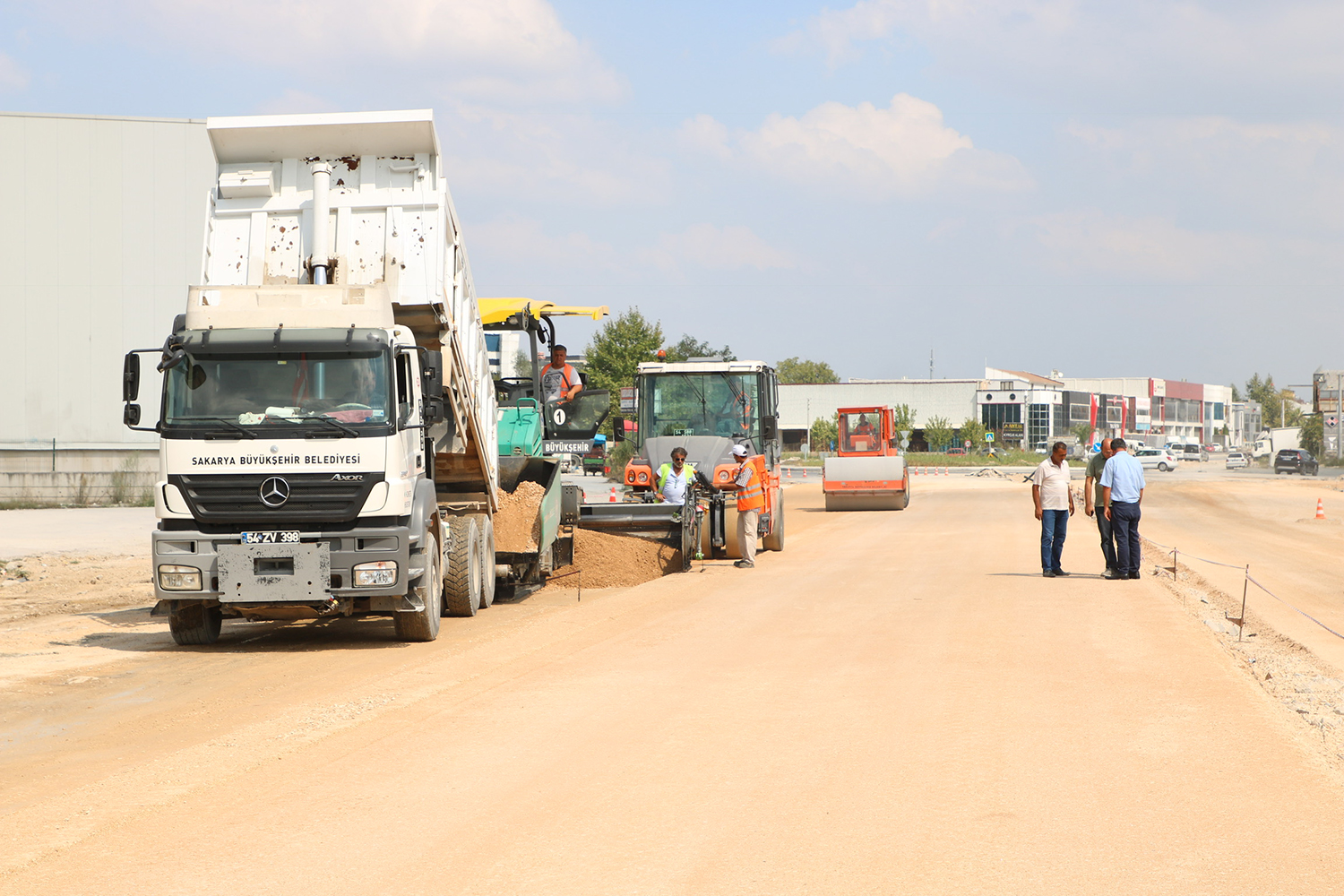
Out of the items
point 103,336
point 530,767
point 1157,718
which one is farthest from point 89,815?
point 103,336

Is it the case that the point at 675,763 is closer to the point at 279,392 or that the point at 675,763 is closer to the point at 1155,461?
the point at 279,392

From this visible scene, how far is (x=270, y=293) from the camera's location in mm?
10258

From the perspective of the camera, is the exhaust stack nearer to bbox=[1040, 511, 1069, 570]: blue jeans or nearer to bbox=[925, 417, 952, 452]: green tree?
bbox=[1040, 511, 1069, 570]: blue jeans

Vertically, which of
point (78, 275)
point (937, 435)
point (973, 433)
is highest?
point (78, 275)

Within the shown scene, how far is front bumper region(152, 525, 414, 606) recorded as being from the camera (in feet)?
32.3

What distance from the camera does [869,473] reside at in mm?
33625

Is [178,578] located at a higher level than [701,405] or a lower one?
lower

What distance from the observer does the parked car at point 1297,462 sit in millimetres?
65438

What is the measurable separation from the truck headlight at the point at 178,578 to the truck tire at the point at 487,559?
3.65m

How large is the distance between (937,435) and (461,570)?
8661 centimetres

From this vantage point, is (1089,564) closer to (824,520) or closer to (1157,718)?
(1157,718)

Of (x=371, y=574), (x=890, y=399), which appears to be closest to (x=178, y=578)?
(x=371, y=574)

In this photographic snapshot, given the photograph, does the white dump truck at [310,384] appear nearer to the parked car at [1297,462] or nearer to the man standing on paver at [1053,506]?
the man standing on paver at [1053,506]

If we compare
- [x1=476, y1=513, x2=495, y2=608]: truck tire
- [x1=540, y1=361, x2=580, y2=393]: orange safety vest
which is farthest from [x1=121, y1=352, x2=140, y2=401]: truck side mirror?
[x1=540, y1=361, x2=580, y2=393]: orange safety vest
